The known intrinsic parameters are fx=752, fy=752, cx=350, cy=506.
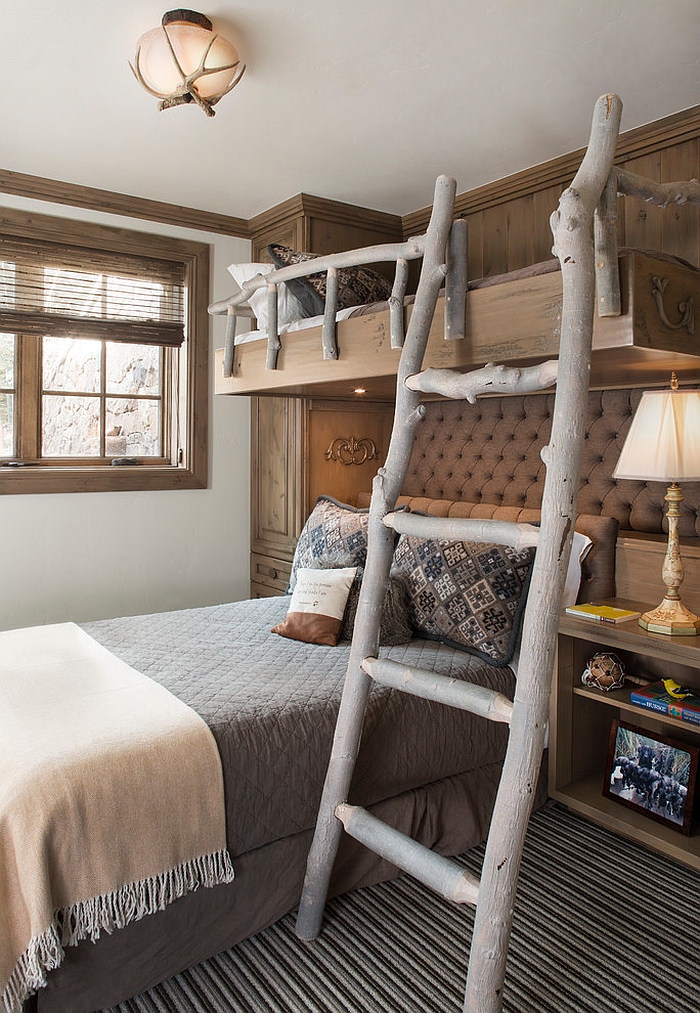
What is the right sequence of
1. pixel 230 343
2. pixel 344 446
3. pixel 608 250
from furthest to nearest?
pixel 344 446 → pixel 230 343 → pixel 608 250

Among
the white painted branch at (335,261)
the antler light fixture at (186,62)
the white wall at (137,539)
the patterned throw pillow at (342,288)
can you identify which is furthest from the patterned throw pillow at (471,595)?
the antler light fixture at (186,62)

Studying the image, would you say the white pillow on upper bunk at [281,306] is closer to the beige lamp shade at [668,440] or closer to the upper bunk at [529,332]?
the upper bunk at [529,332]

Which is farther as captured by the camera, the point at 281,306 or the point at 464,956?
the point at 281,306

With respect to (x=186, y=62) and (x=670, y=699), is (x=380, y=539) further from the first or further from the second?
(x=186, y=62)

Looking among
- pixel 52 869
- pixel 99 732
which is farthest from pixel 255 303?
pixel 52 869

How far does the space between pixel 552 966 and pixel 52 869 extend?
120 centimetres

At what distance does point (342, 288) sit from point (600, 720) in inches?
68.1

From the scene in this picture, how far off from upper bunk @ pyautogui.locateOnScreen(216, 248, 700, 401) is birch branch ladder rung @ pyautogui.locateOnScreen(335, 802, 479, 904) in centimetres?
113

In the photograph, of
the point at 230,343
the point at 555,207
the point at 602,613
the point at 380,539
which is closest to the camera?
the point at 380,539

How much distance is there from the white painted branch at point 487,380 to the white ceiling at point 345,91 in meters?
1.11

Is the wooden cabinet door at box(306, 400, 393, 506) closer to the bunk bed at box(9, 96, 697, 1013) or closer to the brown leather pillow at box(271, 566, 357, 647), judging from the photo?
the bunk bed at box(9, 96, 697, 1013)

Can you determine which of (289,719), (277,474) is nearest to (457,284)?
(289,719)

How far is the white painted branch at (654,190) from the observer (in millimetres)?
1595

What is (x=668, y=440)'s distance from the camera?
2.17 m
